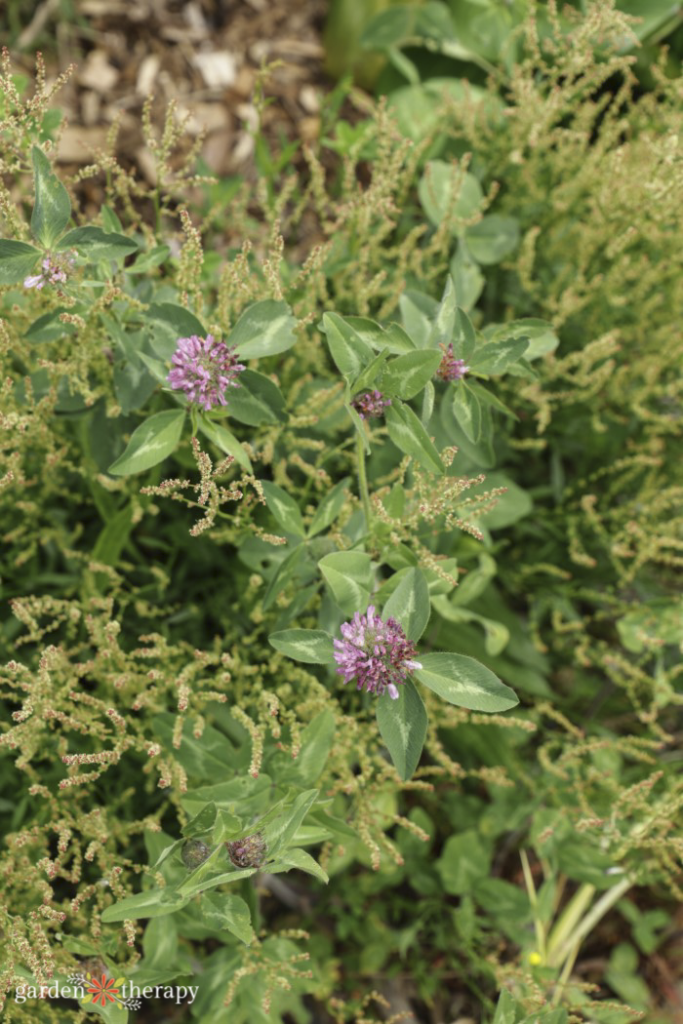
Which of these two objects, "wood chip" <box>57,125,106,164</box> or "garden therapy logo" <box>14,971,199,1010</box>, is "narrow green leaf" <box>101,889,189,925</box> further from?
"wood chip" <box>57,125,106,164</box>

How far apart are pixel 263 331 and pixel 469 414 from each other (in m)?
0.34

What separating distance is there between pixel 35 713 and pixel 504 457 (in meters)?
1.13

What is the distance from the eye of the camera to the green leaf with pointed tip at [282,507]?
1.28 m

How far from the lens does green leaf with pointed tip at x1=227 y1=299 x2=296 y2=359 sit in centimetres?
125

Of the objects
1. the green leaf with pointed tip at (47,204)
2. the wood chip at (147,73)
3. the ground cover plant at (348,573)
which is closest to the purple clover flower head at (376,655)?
the ground cover plant at (348,573)

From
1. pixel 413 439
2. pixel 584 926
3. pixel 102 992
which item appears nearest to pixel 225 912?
pixel 102 992

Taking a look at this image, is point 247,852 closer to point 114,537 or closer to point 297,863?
point 297,863

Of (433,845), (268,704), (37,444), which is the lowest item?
(433,845)

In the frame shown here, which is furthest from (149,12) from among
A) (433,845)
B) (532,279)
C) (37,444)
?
(433,845)

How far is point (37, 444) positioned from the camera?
151 centimetres

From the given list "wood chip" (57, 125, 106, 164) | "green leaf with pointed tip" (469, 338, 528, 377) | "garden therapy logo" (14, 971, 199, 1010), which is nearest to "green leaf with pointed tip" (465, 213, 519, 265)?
"green leaf with pointed tip" (469, 338, 528, 377)

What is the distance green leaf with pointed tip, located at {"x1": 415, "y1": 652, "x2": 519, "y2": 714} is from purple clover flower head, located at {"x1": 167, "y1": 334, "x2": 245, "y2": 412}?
46cm

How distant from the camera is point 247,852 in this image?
109 centimetres

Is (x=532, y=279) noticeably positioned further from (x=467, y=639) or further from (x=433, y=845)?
(x=433, y=845)
